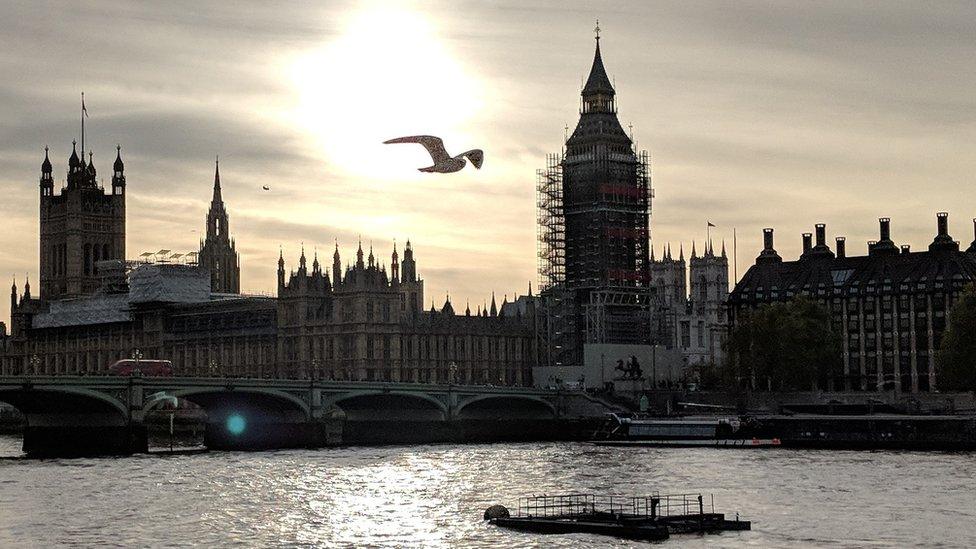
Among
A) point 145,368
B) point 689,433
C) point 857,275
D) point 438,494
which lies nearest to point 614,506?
point 438,494

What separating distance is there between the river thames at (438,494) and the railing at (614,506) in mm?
2026

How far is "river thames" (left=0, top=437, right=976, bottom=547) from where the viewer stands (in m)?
72.4

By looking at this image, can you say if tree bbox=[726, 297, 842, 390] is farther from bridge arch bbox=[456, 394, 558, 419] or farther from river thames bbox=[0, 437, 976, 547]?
river thames bbox=[0, 437, 976, 547]

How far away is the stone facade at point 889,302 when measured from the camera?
550ft

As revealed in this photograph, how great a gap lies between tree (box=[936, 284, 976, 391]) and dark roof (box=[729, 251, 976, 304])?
890 inches

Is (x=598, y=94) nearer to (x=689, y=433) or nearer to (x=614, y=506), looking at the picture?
(x=689, y=433)

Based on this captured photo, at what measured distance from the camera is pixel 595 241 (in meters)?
182

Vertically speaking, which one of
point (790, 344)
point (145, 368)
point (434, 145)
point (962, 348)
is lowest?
point (145, 368)

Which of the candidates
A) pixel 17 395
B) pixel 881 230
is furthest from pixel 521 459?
pixel 881 230

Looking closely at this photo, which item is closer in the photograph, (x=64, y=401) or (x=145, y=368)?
(x=64, y=401)

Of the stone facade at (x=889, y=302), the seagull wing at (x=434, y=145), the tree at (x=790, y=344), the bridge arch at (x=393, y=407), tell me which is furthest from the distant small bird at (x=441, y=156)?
the stone facade at (x=889, y=302)

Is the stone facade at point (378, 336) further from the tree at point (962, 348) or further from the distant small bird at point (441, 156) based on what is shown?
the distant small bird at point (441, 156)

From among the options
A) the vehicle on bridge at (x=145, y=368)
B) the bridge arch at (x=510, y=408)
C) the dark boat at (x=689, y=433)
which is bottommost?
the dark boat at (x=689, y=433)

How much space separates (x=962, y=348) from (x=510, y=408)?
40.2m
